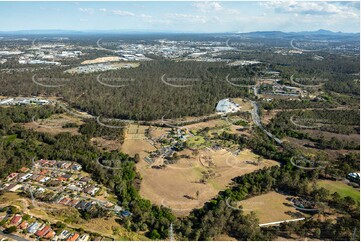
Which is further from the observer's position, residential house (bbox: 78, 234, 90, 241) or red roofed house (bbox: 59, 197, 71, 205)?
red roofed house (bbox: 59, 197, 71, 205)

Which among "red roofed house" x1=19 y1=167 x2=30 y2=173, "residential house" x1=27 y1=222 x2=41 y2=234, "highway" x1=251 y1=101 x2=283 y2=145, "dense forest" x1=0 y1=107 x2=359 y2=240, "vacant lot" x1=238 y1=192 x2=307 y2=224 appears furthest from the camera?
"highway" x1=251 y1=101 x2=283 y2=145

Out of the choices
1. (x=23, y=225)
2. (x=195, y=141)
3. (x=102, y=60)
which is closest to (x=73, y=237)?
(x=23, y=225)

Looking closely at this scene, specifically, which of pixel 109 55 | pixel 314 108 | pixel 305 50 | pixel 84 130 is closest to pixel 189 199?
pixel 84 130

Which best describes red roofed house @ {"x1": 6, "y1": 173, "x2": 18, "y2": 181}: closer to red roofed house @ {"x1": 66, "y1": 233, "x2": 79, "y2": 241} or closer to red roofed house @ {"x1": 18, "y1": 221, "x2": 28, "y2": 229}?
red roofed house @ {"x1": 18, "y1": 221, "x2": 28, "y2": 229}

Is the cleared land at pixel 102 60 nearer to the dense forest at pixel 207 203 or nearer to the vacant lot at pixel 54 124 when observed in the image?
the vacant lot at pixel 54 124

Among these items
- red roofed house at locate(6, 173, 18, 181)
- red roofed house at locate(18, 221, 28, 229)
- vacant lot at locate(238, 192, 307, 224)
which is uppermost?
red roofed house at locate(6, 173, 18, 181)

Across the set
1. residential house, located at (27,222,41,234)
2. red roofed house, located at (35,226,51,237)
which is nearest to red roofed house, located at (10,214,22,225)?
residential house, located at (27,222,41,234)

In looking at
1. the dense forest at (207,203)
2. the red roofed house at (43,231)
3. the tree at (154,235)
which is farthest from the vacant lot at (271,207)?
the red roofed house at (43,231)
